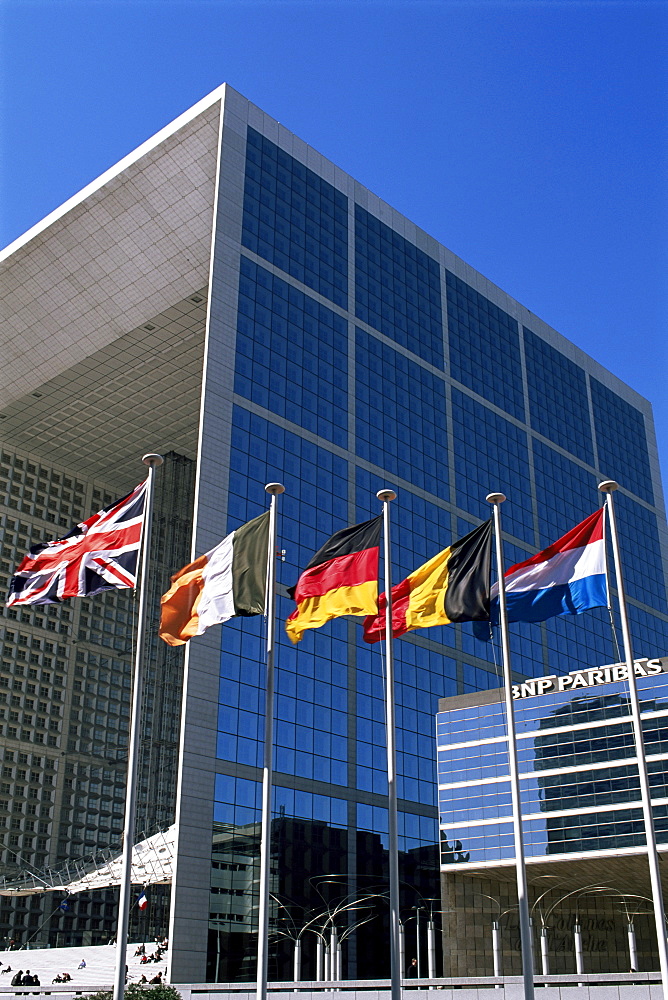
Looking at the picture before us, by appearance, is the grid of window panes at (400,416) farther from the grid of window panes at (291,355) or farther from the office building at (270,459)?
the grid of window panes at (291,355)

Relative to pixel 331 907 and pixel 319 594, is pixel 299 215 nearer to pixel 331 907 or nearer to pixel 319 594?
pixel 331 907

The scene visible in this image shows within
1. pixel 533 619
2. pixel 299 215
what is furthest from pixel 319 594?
pixel 299 215

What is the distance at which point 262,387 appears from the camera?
224 ft

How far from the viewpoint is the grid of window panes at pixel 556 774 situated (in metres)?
57.5

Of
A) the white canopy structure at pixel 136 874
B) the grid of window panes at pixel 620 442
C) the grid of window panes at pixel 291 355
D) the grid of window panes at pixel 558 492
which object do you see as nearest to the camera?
the white canopy structure at pixel 136 874

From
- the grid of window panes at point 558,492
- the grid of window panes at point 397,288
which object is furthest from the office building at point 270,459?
the grid of window panes at point 558,492

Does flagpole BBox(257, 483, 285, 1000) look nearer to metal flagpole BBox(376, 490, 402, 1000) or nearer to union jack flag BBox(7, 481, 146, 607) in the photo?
metal flagpole BBox(376, 490, 402, 1000)

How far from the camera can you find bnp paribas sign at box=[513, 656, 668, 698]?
5819cm

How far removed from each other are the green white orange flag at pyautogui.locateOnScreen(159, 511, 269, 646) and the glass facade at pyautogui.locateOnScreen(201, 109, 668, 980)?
31.0m

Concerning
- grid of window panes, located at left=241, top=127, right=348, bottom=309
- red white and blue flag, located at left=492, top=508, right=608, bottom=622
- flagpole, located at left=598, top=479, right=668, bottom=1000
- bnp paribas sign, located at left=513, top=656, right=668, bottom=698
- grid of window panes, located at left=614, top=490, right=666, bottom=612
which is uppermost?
grid of window panes, located at left=241, top=127, right=348, bottom=309

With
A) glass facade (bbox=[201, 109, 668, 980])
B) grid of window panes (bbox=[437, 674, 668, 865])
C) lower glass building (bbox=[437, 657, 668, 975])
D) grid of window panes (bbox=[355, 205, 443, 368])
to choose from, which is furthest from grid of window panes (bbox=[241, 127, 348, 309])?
grid of window panes (bbox=[437, 674, 668, 865])

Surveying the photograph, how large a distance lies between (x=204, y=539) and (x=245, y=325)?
1540 cm

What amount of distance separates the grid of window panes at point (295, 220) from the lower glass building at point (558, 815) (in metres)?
31.4

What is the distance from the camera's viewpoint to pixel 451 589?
28047mm
